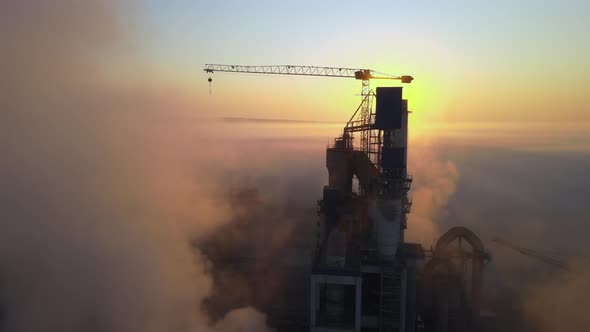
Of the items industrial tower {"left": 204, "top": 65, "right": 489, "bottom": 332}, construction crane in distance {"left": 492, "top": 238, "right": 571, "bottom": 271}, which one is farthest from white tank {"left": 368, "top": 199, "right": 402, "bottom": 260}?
construction crane in distance {"left": 492, "top": 238, "right": 571, "bottom": 271}

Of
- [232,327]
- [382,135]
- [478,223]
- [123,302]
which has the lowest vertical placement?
[478,223]

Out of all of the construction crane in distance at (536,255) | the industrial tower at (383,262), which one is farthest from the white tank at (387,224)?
the construction crane in distance at (536,255)

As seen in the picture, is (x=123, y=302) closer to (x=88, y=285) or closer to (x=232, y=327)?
(x=88, y=285)

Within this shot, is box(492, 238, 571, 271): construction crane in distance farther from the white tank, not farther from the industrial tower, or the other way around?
the white tank

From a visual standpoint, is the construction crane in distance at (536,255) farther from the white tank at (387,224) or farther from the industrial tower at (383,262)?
the white tank at (387,224)

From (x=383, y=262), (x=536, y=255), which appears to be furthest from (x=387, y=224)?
(x=536, y=255)

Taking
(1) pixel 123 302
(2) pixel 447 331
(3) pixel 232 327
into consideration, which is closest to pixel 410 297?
(2) pixel 447 331
